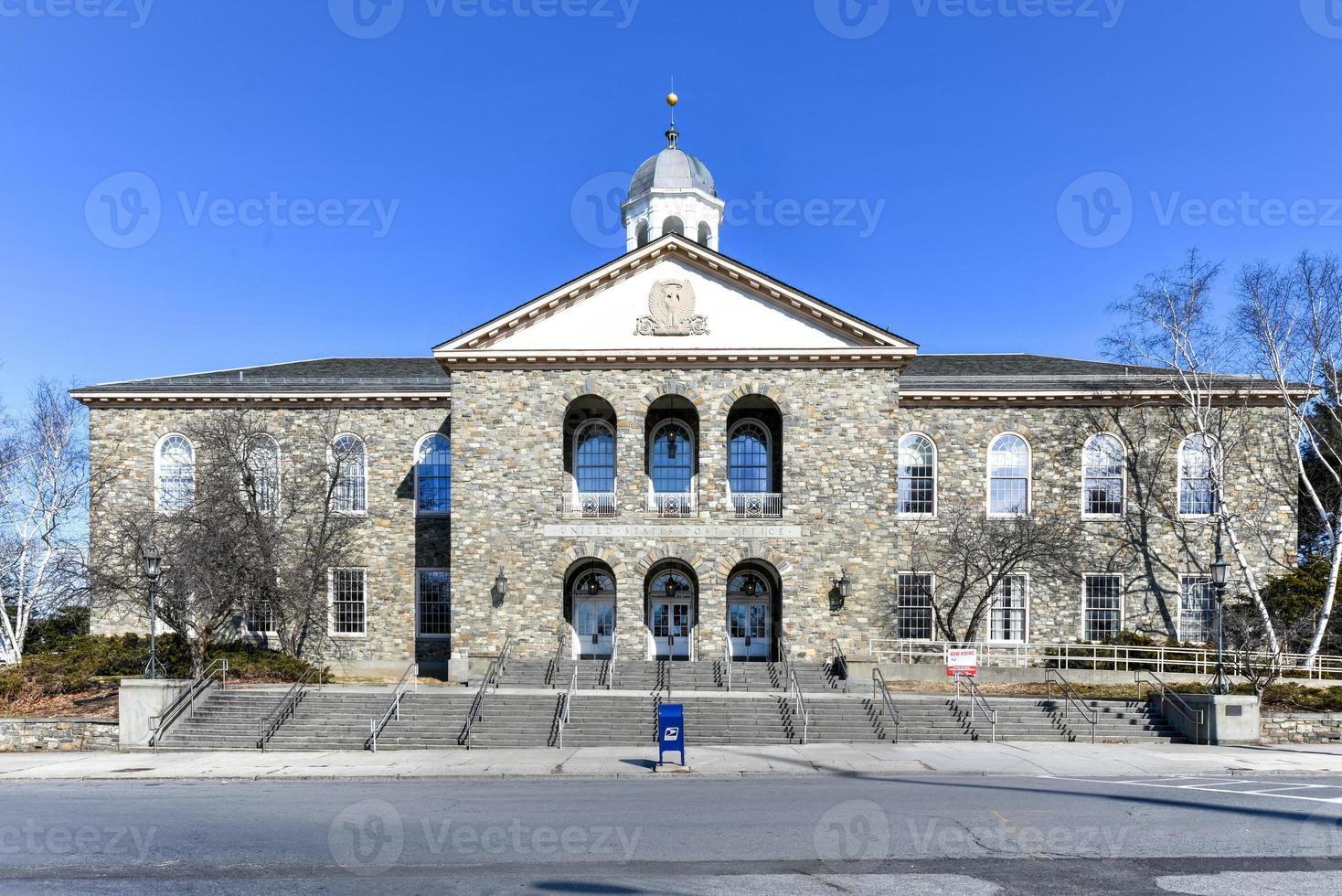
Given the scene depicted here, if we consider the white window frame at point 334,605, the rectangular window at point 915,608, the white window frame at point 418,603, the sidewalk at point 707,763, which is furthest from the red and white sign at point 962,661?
the white window frame at point 334,605

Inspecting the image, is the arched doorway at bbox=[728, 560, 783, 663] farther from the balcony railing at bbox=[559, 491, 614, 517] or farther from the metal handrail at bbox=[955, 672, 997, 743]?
the metal handrail at bbox=[955, 672, 997, 743]

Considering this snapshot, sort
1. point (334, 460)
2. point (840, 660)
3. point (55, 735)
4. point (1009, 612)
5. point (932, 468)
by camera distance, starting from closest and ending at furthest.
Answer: point (55, 735), point (840, 660), point (1009, 612), point (932, 468), point (334, 460)

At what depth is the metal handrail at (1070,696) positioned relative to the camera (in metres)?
22.0

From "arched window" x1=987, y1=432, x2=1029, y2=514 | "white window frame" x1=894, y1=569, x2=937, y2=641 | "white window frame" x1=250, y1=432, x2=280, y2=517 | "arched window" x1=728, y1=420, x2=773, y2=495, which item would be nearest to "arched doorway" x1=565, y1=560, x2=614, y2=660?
"arched window" x1=728, y1=420, x2=773, y2=495

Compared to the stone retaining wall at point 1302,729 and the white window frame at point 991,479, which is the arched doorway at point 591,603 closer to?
the white window frame at point 991,479

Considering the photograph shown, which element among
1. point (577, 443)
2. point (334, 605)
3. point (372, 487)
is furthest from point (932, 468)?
point (334, 605)

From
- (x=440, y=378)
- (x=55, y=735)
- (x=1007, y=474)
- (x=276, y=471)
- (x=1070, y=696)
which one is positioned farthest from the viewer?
(x=440, y=378)

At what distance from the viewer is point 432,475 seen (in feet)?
110

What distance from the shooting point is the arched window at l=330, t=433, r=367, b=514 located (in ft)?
109

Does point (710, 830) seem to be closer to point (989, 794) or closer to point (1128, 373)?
point (989, 794)

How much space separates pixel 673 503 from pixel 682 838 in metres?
19.0

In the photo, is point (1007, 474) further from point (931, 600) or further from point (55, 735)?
point (55, 735)

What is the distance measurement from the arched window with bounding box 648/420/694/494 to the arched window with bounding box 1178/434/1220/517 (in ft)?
56.4

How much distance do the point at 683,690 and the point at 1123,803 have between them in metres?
13.1
